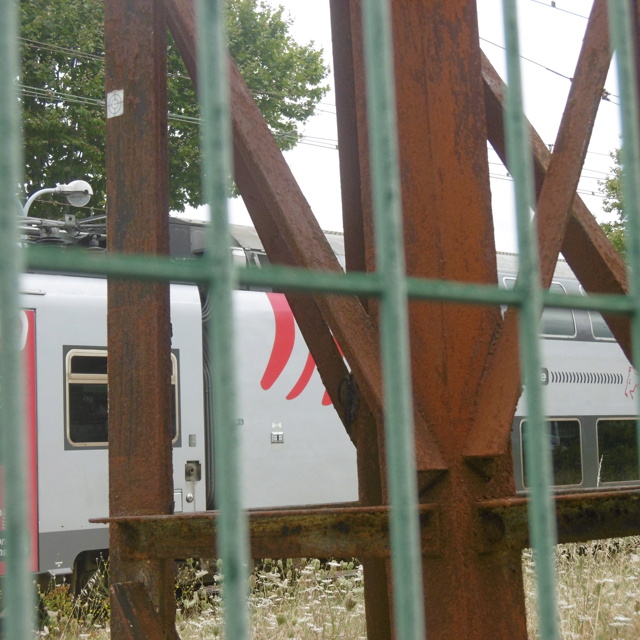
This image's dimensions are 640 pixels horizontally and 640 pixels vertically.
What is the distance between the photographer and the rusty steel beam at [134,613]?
3.00 meters

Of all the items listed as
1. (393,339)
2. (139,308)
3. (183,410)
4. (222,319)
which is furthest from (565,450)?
(222,319)

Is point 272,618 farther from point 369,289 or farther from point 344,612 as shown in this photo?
point 369,289

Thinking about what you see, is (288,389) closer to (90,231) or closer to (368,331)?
(90,231)

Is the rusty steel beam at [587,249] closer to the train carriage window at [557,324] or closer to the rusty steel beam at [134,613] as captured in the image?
the rusty steel beam at [134,613]

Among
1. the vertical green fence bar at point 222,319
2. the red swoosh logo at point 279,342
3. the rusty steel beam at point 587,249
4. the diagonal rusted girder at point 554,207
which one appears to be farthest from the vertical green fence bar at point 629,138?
the red swoosh logo at point 279,342

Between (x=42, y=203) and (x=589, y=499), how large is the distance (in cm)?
1918

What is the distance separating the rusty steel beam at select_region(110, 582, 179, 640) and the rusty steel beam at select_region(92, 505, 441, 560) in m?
0.11

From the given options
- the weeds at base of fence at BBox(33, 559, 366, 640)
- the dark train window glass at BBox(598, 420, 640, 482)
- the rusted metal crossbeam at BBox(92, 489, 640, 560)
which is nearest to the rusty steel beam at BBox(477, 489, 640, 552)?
the rusted metal crossbeam at BBox(92, 489, 640, 560)

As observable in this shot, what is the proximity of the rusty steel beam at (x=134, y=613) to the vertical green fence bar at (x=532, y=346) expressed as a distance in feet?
5.91

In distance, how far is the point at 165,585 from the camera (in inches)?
122

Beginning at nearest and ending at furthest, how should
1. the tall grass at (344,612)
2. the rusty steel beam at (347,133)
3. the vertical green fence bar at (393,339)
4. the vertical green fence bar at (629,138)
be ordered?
1. the vertical green fence bar at (393,339)
2. the vertical green fence bar at (629,138)
3. the rusty steel beam at (347,133)
4. the tall grass at (344,612)

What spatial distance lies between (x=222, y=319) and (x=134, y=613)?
6.88 ft

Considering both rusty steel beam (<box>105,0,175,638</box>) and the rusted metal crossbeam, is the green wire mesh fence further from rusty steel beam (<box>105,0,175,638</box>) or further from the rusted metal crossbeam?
rusty steel beam (<box>105,0,175,638</box>)

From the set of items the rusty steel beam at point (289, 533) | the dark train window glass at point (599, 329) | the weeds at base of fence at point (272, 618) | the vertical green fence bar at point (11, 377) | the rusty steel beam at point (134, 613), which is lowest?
the weeds at base of fence at point (272, 618)
